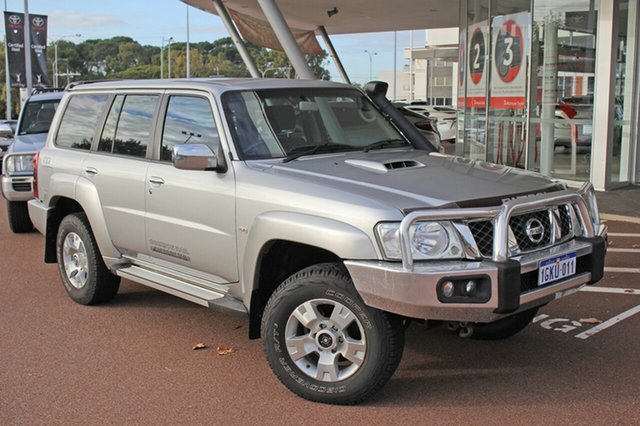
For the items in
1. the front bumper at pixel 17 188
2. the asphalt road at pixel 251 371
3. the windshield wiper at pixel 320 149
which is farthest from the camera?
the front bumper at pixel 17 188

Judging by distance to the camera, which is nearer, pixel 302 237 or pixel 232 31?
pixel 302 237

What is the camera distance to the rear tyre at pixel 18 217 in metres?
10.0

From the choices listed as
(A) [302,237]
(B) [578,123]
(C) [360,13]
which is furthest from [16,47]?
(A) [302,237]

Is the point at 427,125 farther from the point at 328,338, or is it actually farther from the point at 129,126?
the point at 328,338

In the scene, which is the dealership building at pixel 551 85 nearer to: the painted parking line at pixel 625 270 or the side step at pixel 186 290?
the painted parking line at pixel 625 270

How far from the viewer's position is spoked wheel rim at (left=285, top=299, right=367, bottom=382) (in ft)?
13.1

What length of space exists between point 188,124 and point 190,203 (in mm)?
641

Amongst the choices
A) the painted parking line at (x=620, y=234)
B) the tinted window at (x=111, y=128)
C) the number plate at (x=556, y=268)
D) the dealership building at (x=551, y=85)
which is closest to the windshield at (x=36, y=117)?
the dealership building at (x=551, y=85)

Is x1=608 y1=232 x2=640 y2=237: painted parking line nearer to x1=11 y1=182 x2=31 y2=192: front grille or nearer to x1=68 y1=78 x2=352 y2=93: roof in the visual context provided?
x1=68 y1=78 x2=352 y2=93: roof

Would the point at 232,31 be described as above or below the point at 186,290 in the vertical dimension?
above

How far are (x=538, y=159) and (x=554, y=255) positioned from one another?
10688mm

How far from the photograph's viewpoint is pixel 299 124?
5.11 metres

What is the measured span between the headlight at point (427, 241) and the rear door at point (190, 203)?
120cm

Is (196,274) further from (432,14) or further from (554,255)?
(432,14)
